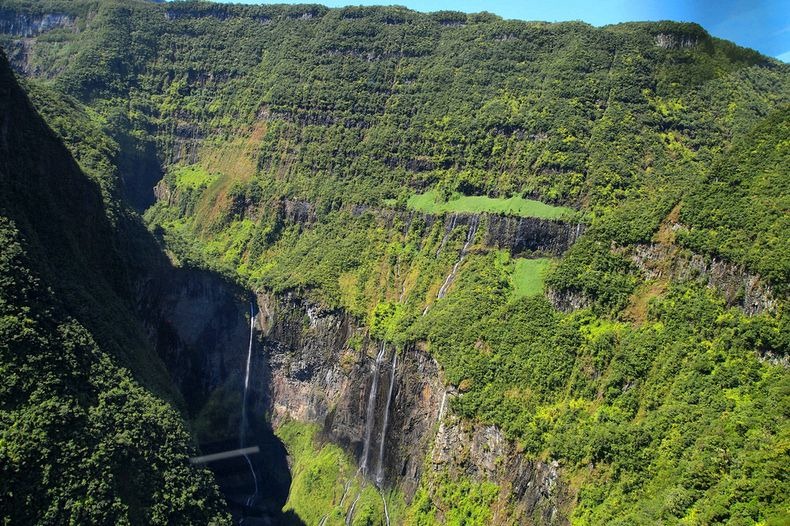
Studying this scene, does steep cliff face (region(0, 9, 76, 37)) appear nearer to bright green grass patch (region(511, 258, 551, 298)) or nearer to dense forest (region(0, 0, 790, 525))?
dense forest (region(0, 0, 790, 525))

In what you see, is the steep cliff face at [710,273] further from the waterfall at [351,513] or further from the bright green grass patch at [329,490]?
the waterfall at [351,513]

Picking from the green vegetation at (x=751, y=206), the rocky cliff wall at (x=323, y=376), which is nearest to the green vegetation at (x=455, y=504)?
the rocky cliff wall at (x=323, y=376)

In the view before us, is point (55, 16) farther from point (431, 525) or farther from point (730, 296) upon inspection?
point (730, 296)

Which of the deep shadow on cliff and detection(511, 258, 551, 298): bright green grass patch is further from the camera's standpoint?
detection(511, 258, 551, 298): bright green grass patch

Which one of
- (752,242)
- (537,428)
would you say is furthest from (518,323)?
(752,242)

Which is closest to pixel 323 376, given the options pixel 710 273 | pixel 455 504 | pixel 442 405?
pixel 442 405

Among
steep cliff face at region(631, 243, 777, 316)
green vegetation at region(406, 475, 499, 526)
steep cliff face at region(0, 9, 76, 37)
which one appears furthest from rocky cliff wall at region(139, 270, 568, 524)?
steep cliff face at region(0, 9, 76, 37)

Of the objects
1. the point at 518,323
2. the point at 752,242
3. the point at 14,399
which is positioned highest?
the point at 752,242
